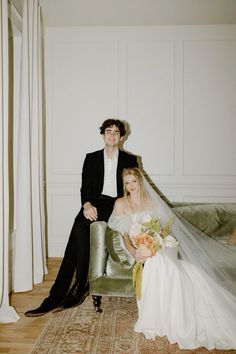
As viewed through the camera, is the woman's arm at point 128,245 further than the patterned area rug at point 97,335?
Yes

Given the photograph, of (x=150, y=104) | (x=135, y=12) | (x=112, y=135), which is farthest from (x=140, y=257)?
(x=135, y=12)

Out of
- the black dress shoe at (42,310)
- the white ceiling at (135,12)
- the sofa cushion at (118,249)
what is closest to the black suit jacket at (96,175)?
the sofa cushion at (118,249)

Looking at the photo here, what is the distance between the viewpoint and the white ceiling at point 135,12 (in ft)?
13.2

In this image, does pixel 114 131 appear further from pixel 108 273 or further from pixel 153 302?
pixel 153 302

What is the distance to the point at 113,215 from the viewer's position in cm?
292

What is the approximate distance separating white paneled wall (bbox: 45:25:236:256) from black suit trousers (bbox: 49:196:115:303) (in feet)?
5.42

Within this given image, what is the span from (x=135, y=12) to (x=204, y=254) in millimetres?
3328

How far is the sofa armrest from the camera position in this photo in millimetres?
2764

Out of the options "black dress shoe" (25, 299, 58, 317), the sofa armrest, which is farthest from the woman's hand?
"black dress shoe" (25, 299, 58, 317)

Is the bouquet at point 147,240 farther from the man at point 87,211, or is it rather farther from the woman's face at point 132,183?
the man at point 87,211

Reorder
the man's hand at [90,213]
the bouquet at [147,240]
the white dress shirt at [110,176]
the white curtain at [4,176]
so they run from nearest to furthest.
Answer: the bouquet at [147,240]
the white curtain at [4,176]
the man's hand at [90,213]
the white dress shirt at [110,176]

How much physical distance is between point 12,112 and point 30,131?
89 cm

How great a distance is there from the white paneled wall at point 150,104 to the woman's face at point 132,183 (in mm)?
1794

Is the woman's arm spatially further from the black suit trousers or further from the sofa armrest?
the black suit trousers
